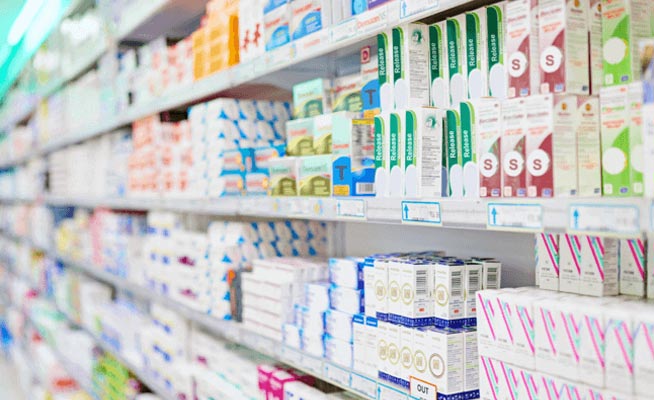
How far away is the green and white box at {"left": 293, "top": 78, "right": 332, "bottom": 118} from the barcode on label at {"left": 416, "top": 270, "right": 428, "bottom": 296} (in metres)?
0.70

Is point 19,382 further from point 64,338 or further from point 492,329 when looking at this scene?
point 492,329

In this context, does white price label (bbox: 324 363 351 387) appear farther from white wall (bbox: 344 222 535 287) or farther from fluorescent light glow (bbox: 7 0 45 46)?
fluorescent light glow (bbox: 7 0 45 46)

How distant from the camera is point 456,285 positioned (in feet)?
4.83

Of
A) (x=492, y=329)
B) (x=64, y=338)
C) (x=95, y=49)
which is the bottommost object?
(x=64, y=338)

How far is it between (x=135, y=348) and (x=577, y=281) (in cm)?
265

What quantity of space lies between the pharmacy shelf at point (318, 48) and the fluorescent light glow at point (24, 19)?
117 centimetres

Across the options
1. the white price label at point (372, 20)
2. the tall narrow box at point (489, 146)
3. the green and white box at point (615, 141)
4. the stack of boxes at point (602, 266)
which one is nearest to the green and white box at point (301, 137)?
the white price label at point (372, 20)

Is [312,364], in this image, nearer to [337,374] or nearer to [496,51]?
[337,374]

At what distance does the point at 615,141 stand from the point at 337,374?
961 mm

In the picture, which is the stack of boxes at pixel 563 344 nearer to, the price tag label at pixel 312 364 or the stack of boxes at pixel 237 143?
the price tag label at pixel 312 364

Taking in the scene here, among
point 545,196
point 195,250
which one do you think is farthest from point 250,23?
point 545,196

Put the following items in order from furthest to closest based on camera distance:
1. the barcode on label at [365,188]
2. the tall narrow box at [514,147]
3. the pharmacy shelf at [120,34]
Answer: the pharmacy shelf at [120,34], the barcode on label at [365,188], the tall narrow box at [514,147]

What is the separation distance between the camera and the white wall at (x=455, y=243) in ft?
5.98

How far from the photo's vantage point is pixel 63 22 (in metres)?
4.68
